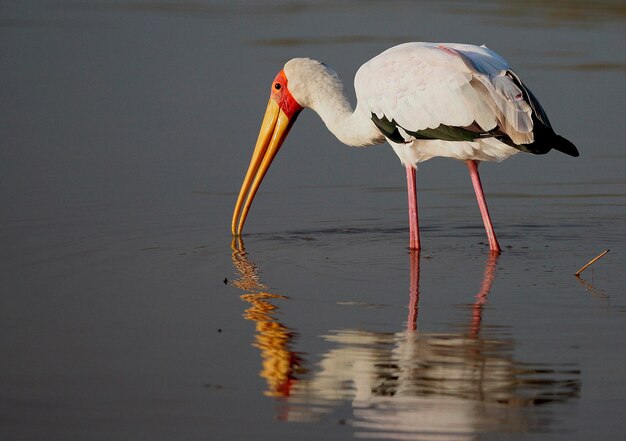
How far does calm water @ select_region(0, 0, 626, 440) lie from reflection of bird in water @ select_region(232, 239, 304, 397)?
0.06ft

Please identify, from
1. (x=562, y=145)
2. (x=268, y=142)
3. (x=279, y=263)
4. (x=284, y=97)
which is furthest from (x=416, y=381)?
(x=268, y=142)

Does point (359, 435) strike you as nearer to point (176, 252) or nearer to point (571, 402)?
point (571, 402)

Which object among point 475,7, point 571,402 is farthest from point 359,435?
point 475,7

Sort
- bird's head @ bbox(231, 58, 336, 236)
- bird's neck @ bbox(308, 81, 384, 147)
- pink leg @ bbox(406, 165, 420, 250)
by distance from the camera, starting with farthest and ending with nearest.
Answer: bird's head @ bbox(231, 58, 336, 236) → bird's neck @ bbox(308, 81, 384, 147) → pink leg @ bbox(406, 165, 420, 250)

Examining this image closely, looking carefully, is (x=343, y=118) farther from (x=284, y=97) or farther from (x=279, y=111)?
(x=279, y=111)

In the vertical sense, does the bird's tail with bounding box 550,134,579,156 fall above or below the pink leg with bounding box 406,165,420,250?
above

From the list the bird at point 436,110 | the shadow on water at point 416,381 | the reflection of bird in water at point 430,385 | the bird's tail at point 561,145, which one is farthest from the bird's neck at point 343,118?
the reflection of bird in water at point 430,385

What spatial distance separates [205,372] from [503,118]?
117 inches

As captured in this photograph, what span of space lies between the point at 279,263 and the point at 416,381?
104 inches

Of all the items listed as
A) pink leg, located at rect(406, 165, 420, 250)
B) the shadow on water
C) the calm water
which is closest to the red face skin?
the calm water

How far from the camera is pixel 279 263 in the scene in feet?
28.3

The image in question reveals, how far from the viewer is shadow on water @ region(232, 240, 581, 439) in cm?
566

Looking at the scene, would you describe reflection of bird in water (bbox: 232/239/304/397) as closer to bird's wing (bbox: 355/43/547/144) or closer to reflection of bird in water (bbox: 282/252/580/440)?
reflection of bird in water (bbox: 282/252/580/440)

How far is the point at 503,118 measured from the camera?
8328 mm
